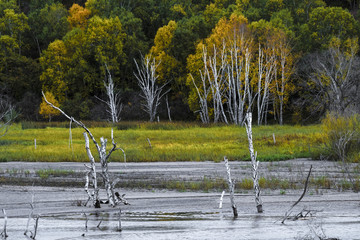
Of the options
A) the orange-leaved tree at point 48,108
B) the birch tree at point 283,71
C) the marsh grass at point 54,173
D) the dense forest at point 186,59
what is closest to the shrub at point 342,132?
the marsh grass at point 54,173

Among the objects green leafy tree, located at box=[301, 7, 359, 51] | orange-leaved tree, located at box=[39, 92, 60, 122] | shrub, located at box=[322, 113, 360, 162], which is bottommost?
shrub, located at box=[322, 113, 360, 162]

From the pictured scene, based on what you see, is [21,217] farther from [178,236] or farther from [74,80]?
[74,80]

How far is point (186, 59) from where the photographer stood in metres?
74.9

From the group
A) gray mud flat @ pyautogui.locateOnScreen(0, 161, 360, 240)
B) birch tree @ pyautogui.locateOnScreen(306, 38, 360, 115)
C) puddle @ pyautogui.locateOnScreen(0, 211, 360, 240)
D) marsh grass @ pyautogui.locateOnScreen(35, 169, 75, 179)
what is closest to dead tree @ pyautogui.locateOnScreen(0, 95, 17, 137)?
marsh grass @ pyautogui.locateOnScreen(35, 169, 75, 179)

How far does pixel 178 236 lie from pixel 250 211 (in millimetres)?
4202

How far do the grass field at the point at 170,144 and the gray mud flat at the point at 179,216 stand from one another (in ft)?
46.2

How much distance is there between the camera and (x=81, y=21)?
3797 inches

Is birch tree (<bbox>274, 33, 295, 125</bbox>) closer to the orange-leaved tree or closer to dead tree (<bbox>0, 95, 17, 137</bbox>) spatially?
dead tree (<bbox>0, 95, 17, 137</bbox>)

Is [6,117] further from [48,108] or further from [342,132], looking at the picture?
[342,132]

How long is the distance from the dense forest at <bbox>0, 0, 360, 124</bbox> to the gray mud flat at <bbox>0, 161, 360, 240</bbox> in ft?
117

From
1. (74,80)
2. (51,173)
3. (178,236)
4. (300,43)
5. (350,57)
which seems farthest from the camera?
(74,80)

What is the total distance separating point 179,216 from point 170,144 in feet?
93.3

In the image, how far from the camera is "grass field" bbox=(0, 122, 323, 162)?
122ft

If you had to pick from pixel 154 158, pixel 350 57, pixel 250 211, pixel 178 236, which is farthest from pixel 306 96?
pixel 178 236
